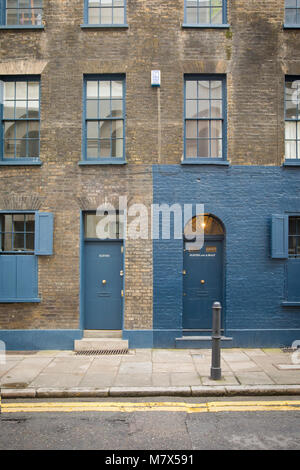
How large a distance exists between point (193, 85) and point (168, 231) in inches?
149

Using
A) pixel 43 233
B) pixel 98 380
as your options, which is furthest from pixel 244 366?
pixel 43 233

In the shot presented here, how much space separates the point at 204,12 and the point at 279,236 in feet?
19.6

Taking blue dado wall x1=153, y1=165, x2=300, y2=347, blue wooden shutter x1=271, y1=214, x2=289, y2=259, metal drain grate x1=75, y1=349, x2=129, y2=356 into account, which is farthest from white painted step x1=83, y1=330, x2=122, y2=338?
blue wooden shutter x1=271, y1=214, x2=289, y2=259

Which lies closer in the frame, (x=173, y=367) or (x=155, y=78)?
(x=173, y=367)

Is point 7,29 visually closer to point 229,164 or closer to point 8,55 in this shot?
point 8,55

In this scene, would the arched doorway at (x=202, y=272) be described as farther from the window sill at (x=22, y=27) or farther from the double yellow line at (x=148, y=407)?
the window sill at (x=22, y=27)

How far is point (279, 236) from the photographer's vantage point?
867cm

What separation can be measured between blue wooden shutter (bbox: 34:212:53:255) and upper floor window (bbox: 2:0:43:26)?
491cm

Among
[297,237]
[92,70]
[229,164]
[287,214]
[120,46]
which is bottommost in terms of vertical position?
[297,237]

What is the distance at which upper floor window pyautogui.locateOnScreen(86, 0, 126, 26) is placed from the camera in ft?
29.7

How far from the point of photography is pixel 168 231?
28.8 ft

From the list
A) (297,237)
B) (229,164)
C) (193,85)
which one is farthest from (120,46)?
(297,237)

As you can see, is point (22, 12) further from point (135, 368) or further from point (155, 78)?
point (135, 368)

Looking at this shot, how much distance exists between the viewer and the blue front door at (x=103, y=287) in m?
8.96
